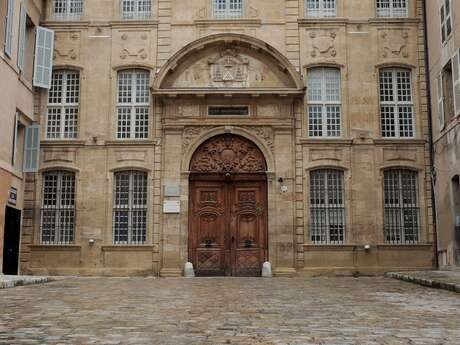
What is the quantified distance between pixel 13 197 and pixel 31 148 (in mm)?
1708

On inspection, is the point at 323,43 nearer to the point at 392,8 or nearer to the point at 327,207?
the point at 392,8

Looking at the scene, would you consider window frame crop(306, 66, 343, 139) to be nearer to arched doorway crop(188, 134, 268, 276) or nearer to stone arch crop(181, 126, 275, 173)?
stone arch crop(181, 126, 275, 173)

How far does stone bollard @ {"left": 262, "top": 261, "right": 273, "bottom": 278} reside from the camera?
18078 mm

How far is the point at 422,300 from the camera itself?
937 cm

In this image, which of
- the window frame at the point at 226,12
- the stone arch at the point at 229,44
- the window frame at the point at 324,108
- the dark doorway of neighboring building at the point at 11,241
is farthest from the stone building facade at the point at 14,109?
the window frame at the point at 324,108

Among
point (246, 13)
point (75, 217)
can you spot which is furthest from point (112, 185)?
point (246, 13)

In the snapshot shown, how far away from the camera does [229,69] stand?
1948 centimetres

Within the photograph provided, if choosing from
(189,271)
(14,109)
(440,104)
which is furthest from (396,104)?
(14,109)

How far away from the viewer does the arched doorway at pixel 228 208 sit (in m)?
18.7

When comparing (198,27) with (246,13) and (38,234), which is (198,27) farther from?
(38,234)

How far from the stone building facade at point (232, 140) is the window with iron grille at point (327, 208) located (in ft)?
0.11

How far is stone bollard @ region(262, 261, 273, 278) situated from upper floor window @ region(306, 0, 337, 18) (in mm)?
8016

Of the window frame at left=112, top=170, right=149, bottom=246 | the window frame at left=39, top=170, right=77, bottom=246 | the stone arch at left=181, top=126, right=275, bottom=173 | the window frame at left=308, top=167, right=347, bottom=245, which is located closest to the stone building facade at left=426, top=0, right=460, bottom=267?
the window frame at left=308, top=167, right=347, bottom=245

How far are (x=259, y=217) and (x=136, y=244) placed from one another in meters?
3.79
